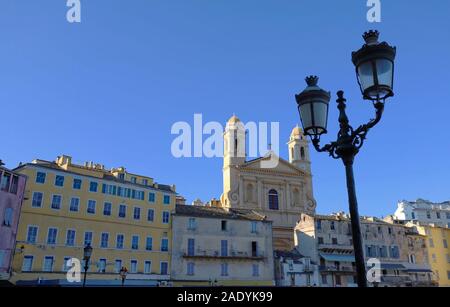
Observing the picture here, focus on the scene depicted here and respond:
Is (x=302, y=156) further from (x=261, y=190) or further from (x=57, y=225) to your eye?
(x=57, y=225)

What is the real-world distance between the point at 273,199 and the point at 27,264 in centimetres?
4578

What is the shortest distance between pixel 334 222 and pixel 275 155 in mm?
21538

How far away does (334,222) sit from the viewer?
199ft

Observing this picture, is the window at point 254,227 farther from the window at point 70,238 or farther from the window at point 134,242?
the window at point 70,238

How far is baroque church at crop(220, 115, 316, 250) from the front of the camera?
73562 mm

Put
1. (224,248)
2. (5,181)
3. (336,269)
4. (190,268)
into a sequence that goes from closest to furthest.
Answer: (5,181), (190,268), (224,248), (336,269)

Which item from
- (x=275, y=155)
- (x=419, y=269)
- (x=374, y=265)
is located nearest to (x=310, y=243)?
(x=374, y=265)

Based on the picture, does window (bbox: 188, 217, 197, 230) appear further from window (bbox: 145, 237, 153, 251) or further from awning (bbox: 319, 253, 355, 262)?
awning (bbox: 319, 253, 355, 262)

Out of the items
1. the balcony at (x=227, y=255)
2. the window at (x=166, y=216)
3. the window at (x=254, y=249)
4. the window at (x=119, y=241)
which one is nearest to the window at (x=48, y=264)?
the window at (x=119, y=241)

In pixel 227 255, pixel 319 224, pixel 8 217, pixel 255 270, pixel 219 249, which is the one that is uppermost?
pixel 319 224

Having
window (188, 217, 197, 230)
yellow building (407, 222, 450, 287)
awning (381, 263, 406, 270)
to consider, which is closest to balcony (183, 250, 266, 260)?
window (188, 217, 197, 230)

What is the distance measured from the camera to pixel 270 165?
77250mm

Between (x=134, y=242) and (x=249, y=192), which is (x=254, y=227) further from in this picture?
(x=249, y=192)

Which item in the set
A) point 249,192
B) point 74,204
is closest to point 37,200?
point 74,204
